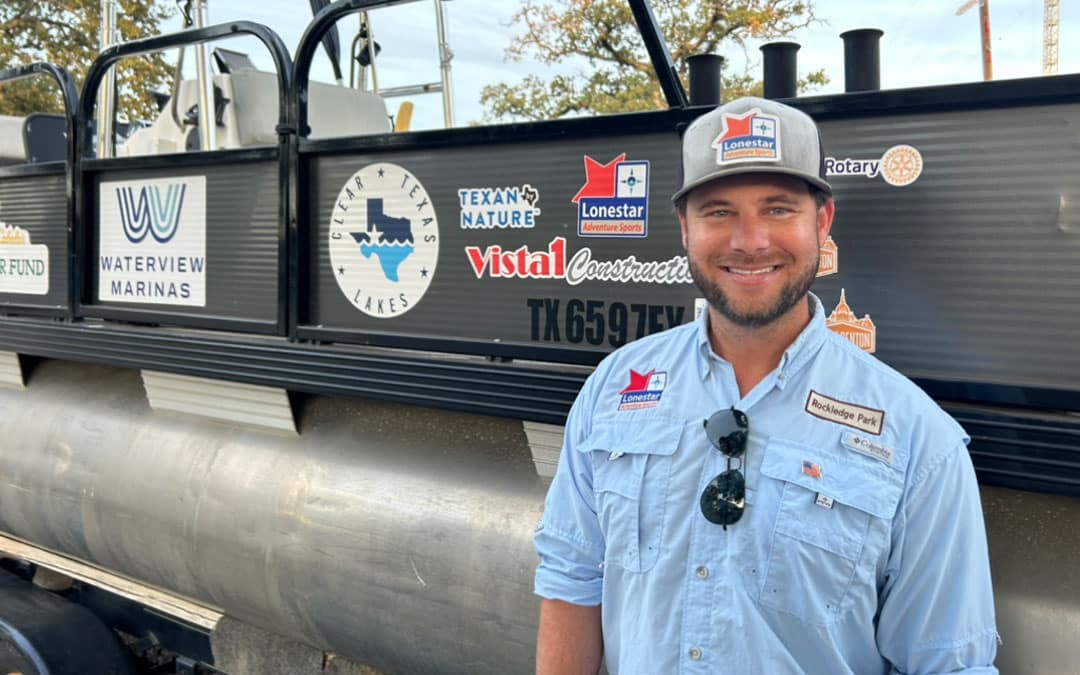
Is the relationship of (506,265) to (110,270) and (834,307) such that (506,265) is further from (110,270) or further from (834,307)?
(110,270)

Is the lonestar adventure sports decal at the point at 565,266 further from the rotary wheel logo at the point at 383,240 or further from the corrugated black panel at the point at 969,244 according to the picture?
the corrugated black panel at the point at 969,244

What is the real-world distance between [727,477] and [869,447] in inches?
7.5

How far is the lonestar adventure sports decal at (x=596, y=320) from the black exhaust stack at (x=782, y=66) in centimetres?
48

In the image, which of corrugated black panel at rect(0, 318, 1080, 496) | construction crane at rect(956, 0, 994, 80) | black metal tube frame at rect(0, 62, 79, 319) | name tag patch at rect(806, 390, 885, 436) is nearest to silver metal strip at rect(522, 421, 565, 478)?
corrugated black panel at rect(0, 318, 1080, 496)

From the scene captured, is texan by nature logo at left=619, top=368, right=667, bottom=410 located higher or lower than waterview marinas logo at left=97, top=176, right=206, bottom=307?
lower

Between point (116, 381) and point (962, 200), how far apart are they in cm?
287

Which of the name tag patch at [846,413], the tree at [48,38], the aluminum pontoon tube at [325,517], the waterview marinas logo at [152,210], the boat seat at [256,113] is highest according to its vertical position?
the tree at [48,38]

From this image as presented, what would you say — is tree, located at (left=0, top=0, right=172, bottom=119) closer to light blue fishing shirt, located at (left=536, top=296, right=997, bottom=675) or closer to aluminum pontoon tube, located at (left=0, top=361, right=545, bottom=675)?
aluminum pontoon tube, located at (left=0, top=361, right=545, bottom=675)

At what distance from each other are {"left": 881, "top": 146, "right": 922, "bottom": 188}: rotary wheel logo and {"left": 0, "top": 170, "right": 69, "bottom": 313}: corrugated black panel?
2.71 m

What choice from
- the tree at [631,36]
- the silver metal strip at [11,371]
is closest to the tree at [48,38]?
the tree at [631,36]

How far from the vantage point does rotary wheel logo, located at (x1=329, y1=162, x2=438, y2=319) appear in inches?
94.7

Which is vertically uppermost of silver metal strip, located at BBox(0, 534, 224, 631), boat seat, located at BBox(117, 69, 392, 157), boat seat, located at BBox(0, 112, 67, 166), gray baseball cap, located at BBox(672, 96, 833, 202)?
boat seat, located at BBox(0, 112, 67, 166)

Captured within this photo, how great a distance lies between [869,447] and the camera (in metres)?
1.29

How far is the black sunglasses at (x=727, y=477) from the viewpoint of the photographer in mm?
1318
